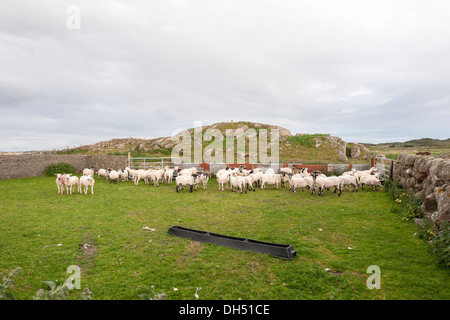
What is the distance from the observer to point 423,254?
6.45m

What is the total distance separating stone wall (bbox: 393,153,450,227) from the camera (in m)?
7.33

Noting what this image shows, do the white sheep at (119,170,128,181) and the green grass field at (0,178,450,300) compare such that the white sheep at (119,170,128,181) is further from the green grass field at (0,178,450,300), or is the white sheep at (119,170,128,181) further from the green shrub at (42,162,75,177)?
the green grass field at (0,178,450,300)

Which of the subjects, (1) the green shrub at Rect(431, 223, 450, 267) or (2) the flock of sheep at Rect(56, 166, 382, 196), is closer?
(1) the green shrub at Rect(431, 223, 450, 267)

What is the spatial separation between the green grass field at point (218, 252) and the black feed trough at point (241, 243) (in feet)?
0.62

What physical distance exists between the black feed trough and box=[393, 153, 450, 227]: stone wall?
4.46 meters

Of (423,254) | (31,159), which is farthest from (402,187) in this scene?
(31,159)

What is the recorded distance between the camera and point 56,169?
2331 centimetres

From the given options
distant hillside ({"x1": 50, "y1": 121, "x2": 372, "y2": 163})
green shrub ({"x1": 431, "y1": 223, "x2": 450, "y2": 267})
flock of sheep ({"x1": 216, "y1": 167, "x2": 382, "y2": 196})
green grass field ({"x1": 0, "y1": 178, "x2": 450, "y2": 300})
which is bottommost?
green grass field ({"x1": 0, "y1": 178, "x2": 450, "y2": 300})

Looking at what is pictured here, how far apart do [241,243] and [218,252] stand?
2.20 ft

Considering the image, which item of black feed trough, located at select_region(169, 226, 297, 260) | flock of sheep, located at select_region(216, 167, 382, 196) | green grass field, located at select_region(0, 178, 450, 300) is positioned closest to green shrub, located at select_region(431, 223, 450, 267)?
green grass field, located at select_region(0, 178, 450, 300)

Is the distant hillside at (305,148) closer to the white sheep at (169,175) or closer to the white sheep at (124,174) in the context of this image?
the white sheep at (169,175)

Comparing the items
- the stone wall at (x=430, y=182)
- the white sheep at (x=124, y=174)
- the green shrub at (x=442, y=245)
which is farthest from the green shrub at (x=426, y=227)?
the white sheep at (x=124, y=174)

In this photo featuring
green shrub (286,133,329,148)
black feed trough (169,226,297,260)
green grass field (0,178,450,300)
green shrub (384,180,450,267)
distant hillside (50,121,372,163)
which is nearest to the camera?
green grass field (0,178,450,300)
